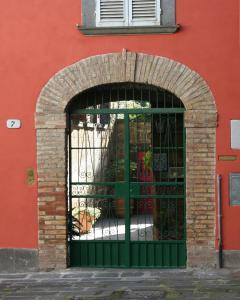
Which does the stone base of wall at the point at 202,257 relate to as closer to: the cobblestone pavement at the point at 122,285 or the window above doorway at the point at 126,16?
the cobblestone pavement at the point at 122,285

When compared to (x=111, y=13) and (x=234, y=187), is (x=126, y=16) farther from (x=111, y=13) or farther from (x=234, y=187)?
(x=234, y=187)

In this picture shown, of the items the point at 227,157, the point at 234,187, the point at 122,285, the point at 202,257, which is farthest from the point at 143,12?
the point at 122,285

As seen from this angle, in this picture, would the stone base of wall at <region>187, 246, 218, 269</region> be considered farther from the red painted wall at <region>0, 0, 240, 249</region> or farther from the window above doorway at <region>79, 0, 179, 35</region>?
the window above doorway at <region>79, 0, 179, 35</region>

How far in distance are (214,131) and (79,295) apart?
3201mm

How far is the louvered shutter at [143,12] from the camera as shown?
933 centimetres

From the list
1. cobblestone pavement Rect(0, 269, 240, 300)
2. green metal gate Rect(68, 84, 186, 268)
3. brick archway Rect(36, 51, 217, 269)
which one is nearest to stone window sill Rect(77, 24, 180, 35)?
brick archway Rect(36, 51, 217, 269)

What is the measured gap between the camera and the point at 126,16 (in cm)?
938

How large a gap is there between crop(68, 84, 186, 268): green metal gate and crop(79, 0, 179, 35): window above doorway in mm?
911

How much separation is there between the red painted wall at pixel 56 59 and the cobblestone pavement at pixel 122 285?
652 millimetres

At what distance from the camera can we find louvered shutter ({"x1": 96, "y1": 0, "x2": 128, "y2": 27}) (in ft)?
30.7

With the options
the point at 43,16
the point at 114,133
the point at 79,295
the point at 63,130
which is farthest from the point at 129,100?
the point at 79,295

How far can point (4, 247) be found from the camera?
952 cm

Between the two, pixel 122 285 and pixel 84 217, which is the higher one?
pixel 84 217

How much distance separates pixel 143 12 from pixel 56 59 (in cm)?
152
